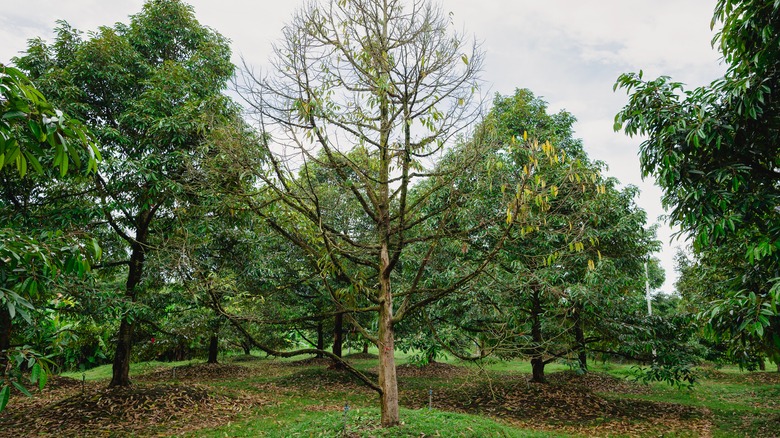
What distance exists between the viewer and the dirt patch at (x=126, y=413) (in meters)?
7.11

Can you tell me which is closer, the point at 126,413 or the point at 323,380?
the point at 126,413

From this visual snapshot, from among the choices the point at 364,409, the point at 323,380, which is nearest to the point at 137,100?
the point at 364,409

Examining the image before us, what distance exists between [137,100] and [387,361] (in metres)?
7.35

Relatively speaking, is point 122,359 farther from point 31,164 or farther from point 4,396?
point 31,164

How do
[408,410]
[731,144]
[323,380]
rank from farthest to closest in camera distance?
[323,380], [408,410], [731,144]

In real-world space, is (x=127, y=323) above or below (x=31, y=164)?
below

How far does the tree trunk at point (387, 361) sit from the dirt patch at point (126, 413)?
173 inches

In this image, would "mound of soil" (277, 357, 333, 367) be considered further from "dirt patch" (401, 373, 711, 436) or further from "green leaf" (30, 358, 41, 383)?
"green leaf" (30, 358, 41, 383)

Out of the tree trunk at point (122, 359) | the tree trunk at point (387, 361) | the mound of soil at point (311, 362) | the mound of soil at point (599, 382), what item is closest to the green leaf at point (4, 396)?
the tree trunk at point (387, 361)

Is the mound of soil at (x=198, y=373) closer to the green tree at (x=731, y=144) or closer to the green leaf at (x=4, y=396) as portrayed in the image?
the green leaf at (x=4, y=396)

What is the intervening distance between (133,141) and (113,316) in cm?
343

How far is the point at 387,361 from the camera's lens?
510 centimetres

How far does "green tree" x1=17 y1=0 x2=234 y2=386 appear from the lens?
24.2 ft

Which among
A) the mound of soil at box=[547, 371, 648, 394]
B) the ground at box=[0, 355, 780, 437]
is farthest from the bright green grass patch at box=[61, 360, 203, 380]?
the mound of soil at box=[547, 371, 648, 394]
